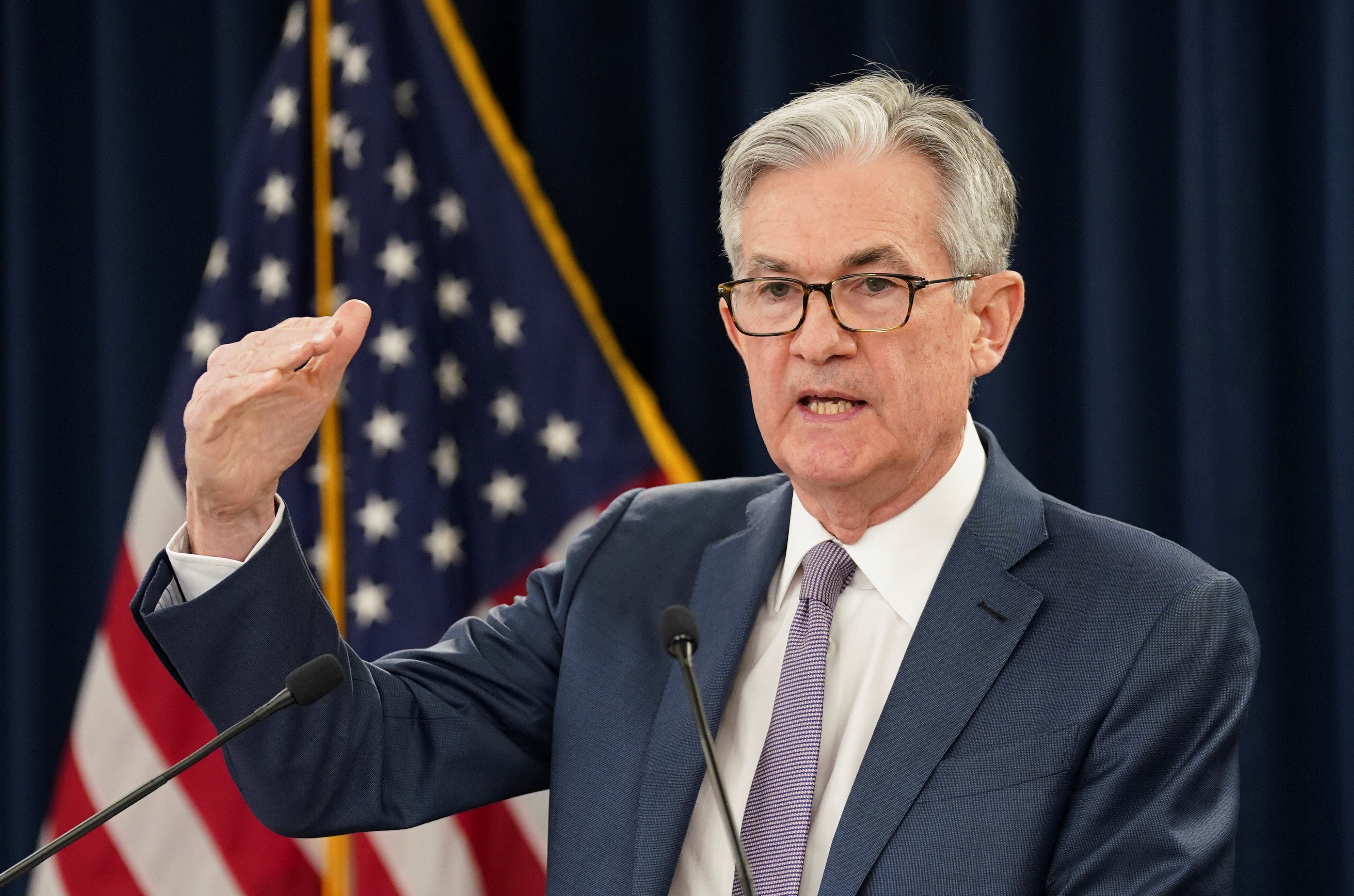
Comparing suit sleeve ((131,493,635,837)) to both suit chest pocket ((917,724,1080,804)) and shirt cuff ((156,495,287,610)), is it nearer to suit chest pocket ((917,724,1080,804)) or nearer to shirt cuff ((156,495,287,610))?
shirt cuff ((156,495,287,610))

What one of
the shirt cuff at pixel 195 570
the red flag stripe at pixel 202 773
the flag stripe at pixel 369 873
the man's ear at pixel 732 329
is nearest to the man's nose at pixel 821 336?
the man's ear at pixel 732 329

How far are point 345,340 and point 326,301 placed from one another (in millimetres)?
1136

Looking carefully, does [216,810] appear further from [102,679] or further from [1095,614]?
[1095,614]

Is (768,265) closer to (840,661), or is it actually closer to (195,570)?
(840,661)

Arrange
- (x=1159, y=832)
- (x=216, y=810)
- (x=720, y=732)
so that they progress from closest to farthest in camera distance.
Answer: (x=1159, y=832) < (x=720, y=732) < (x=216, y=810)

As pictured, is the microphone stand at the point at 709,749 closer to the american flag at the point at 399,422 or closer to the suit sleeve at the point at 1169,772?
the suit sleeve at the point at 1169,772

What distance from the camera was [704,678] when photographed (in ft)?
5.07

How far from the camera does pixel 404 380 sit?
7.84 ft

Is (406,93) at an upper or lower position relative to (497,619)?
upper

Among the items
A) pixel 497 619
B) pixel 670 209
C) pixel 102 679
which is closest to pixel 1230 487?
pixel 670 209

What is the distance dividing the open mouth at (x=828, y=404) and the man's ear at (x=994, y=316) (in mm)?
189

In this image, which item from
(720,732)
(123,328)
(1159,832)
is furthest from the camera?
(123,328)

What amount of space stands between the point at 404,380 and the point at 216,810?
2.72 feet

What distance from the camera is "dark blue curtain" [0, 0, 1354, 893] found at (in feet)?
7.39
